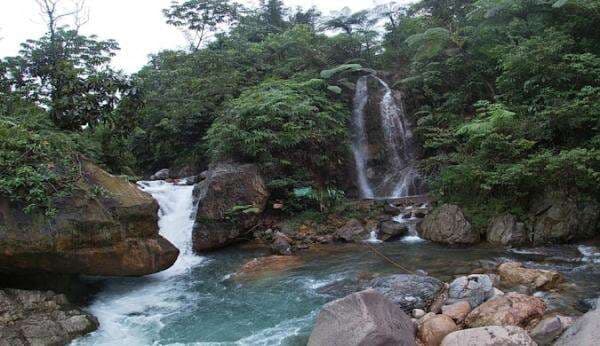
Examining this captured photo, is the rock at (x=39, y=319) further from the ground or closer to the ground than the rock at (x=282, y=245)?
further from the ground

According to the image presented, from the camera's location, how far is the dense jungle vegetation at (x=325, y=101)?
10156 millimetres

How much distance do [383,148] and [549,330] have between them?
39.1 ft

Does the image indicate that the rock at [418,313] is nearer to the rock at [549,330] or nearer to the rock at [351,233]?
the rock at [549,330]

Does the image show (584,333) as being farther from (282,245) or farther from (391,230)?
(282,245)

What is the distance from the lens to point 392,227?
464 inches

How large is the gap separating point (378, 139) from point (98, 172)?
10948 millimetres

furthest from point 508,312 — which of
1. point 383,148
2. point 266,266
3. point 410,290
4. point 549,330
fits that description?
point 383,148

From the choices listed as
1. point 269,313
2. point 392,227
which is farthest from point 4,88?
point 392,227

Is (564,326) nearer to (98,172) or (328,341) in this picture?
(328,341)

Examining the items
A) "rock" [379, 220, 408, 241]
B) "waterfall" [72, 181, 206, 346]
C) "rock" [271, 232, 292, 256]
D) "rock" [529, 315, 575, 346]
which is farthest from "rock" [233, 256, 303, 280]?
"rock" [529, 315, 575, 346]

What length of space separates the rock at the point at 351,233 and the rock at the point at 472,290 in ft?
17.1

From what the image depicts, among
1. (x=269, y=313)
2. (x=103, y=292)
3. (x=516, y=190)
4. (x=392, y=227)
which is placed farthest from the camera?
(x=392, y=227)

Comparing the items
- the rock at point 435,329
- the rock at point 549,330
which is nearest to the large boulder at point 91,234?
the rock at point 435,329

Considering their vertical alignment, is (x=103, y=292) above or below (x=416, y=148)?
below
